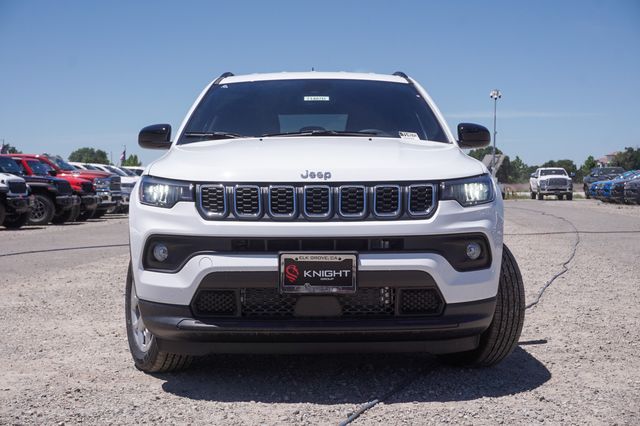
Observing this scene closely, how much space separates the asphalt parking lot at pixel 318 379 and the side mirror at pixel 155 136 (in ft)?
4.28

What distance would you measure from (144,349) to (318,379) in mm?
936

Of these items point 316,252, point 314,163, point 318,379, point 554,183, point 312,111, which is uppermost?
point 312,111

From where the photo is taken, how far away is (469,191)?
12.6 ft

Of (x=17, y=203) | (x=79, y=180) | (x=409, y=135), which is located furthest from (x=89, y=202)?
(x=409, y=135)

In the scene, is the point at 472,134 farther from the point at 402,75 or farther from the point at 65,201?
the point at 65,201

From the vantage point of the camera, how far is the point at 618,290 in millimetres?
7477

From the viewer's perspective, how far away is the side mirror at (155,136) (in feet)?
16.5

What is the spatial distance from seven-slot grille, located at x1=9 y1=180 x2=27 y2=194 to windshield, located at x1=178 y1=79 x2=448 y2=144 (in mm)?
14254

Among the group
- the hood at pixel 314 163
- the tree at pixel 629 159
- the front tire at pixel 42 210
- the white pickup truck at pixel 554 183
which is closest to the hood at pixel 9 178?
the front tire at pixel 42 210

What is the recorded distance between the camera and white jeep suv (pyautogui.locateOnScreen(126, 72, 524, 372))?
362 centimetres

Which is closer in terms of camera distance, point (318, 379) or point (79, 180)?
point (318, 379)

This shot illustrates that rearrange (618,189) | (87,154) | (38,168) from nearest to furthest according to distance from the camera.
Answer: (38,168) < (618,189) < (87,154)

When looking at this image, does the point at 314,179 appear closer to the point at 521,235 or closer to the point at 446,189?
the point at 446,189

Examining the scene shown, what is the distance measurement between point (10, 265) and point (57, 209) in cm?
1075
